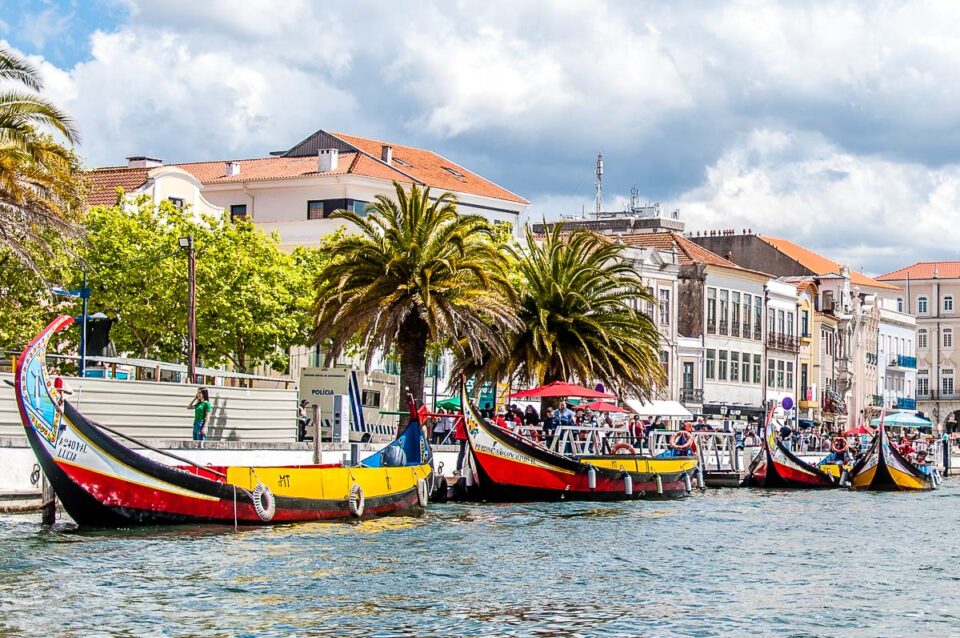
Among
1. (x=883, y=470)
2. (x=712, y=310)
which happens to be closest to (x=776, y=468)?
(x=883, y=470)

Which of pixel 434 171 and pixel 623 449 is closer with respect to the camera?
pixel 623 449

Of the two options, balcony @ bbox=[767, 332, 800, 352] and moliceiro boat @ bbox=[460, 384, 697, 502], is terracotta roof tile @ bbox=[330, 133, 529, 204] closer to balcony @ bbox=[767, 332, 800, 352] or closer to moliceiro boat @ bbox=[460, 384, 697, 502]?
balcony @ bbox=[767, 332, 800, 352]

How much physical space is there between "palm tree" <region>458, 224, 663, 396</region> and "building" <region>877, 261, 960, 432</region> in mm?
85750

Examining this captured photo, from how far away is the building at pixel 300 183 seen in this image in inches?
2753

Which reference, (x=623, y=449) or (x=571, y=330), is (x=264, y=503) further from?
(x=571, y=330)

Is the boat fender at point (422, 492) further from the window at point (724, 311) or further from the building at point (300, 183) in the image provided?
the window at point (724, 311)

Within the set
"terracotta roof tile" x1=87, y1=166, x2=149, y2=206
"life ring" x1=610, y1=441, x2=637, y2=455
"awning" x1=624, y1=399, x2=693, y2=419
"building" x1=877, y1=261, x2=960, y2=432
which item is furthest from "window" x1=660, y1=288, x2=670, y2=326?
"building" x1=877, y1=261, x2=960, y2=432

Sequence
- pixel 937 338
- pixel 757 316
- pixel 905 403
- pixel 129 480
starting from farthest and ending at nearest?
pixel 937 338, pixel 905 403, pixel 757 316, pixel 129 480

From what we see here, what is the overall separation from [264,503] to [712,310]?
58058 millimetres

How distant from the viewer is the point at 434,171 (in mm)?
84312

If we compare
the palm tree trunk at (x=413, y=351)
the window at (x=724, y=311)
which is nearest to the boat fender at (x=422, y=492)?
the palm tree trunk at (x=413, y=351)

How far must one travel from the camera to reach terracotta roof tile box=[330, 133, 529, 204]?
81625 mm

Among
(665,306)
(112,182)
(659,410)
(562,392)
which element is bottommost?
(659,410)

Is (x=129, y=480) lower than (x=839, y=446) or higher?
higher
